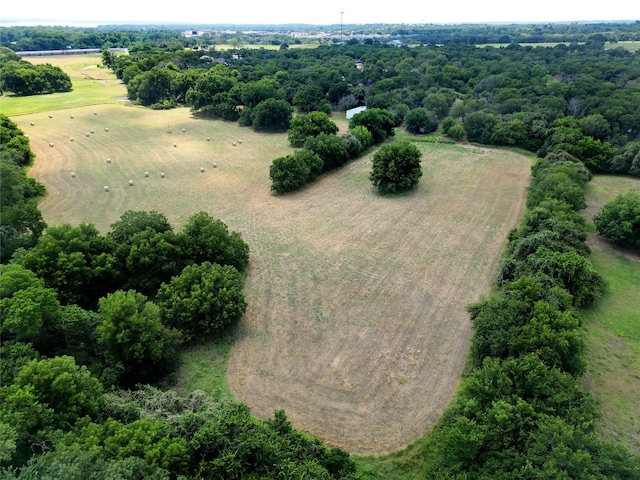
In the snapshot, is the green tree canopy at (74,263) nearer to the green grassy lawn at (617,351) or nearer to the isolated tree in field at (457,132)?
the green grassy lawn at (617,351)

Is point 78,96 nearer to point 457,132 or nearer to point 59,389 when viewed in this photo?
point 457,132

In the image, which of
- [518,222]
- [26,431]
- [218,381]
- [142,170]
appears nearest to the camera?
[26,431]

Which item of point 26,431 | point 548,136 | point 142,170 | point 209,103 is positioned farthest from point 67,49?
point 26,431

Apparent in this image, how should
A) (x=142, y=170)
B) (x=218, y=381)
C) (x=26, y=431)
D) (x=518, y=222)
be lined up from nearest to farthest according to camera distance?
(x=26, y=431)
(x=218, y=381)
(x=518, y=222)
(x=142, y=170)

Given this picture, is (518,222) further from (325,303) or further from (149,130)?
(149,130)

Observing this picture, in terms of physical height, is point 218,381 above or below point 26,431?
A: below

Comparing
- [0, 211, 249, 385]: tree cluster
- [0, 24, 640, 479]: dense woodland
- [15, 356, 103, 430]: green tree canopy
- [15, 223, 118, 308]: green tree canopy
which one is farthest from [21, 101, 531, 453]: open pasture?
[15, 223, 118, 308]: green tree canopy

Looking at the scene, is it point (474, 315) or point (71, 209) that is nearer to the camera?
point (474, 315)
